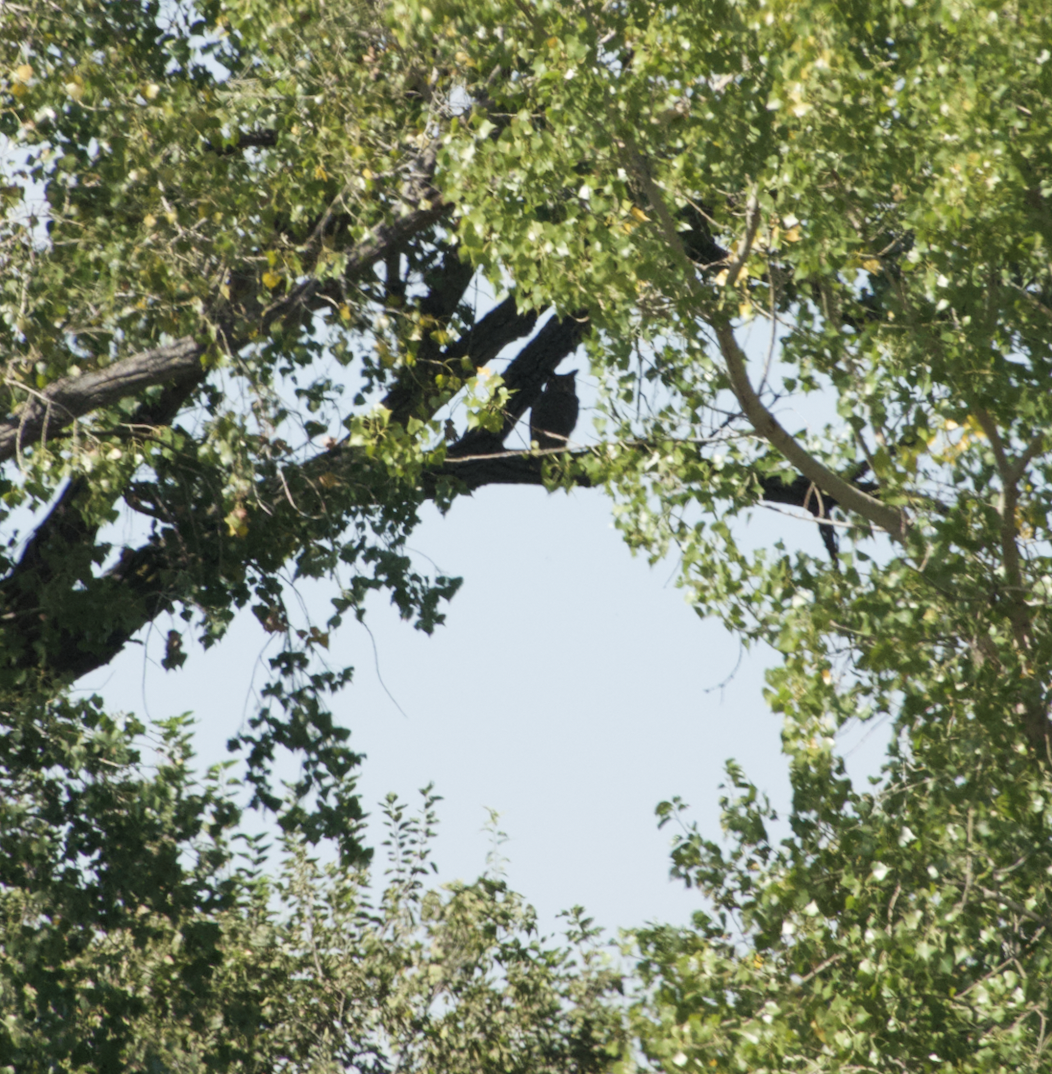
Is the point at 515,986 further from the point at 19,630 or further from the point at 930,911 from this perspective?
the point at 930,911

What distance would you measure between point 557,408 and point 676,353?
3326 mm

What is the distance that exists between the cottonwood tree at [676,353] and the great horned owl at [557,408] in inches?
46.9

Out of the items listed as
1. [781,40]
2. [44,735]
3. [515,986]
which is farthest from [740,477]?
[515,986]

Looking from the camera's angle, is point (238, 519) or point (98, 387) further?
point (238, 519)

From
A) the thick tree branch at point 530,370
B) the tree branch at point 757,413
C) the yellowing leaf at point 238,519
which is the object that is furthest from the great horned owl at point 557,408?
the tree branch at point 757,413

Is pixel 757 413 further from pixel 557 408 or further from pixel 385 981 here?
pixel 385 981

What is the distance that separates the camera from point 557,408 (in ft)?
32.1

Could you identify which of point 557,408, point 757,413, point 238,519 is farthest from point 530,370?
point 757,413

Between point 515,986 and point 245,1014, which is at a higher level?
point 515,986

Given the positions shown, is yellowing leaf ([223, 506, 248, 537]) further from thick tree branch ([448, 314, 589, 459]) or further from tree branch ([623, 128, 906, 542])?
tree branch ([623, 128, 906, 542])

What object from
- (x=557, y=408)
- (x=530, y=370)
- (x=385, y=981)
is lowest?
(x=385, y=981)

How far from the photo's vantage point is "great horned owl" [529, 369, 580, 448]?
32.0 ft

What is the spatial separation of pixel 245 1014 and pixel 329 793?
139 centimetres

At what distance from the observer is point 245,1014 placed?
25.6 feet
